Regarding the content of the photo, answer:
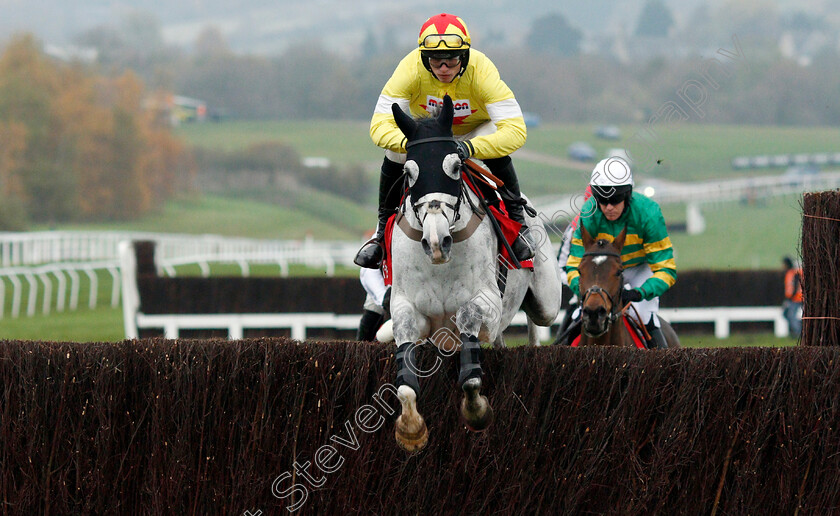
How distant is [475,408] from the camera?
4852mm

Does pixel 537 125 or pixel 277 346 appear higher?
pixel 537 125

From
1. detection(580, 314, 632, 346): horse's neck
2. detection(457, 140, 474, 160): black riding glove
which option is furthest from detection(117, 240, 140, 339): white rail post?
detection(457, 140, 474, 160): black riding glove

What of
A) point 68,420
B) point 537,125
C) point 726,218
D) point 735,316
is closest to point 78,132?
point 726,218

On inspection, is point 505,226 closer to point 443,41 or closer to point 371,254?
point 371,254

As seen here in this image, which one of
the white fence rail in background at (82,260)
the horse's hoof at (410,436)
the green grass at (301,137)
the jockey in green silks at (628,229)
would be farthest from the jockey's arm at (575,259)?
the green grass at (301,137)

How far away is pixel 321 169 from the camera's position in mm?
75000

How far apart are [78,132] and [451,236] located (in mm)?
56396

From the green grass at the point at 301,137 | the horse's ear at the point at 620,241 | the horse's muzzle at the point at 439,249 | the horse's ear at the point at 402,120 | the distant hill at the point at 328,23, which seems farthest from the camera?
the distant hill at the point at 328,23

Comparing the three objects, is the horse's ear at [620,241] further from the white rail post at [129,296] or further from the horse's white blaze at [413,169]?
the white rail post at [129,296]

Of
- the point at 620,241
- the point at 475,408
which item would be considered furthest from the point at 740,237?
the point at 475,408

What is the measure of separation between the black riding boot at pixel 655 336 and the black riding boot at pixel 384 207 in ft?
6.91

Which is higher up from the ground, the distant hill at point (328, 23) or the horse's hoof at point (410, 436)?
the distant hill at point (328, 23)

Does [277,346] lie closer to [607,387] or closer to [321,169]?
[607,387]

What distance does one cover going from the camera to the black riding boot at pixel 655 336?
22.4ft
